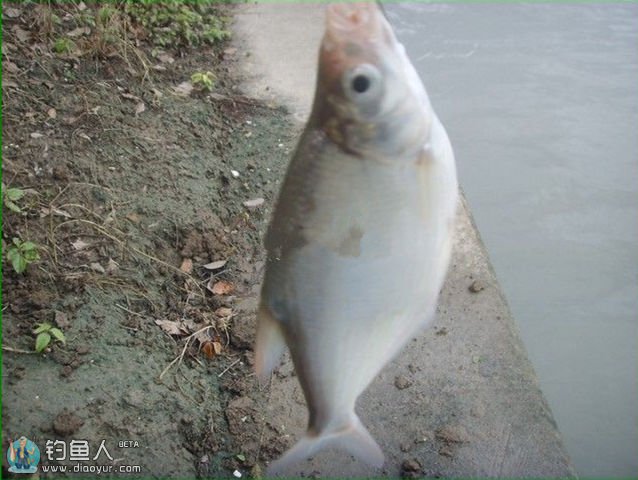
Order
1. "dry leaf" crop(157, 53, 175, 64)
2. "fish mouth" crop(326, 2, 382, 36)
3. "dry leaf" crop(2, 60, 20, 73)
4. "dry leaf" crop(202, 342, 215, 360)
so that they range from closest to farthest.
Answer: "fish mouth" crop(326, 2, 382, 36)
"dry leaf" crop(202, 342, 215, 360)
"dry leaf" crop(2, 60, 20, 73)
"dry leaf" crop(157, 53, 175, 64)

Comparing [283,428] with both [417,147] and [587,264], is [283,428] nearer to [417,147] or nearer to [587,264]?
[417,147]

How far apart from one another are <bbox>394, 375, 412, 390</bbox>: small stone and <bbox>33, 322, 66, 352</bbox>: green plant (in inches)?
49.8

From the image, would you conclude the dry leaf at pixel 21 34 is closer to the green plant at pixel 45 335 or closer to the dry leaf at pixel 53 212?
the dry leaf at pixel 53 212

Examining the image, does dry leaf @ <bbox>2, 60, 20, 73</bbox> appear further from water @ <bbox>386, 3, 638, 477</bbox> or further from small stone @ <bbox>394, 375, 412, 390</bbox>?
small stone @ <bbox>394, 375, 412, 390</bbox>

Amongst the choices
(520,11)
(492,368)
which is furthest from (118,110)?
(520,11)

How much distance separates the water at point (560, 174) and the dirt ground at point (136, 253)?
1215 mm

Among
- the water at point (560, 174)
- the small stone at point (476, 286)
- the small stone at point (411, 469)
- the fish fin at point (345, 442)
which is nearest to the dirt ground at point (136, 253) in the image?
the small stone at point (411, 469)

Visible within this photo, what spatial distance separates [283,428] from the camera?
271 centimetres

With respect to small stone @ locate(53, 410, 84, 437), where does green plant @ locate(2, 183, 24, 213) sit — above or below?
above

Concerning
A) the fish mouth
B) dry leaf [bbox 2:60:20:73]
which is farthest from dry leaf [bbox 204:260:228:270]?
the fish mouth

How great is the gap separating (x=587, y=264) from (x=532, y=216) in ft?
1.28

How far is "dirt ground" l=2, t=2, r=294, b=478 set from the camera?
2566 millimetres

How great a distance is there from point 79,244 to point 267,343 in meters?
1.94

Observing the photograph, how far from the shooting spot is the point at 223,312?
3.15 metres
